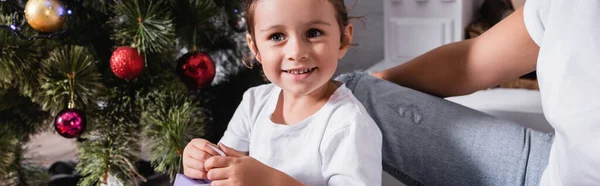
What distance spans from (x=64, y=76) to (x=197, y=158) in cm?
40

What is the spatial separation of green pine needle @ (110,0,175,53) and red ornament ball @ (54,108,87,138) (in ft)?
0.51

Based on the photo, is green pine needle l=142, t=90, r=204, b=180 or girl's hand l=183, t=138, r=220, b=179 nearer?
girl's hand l=183, t=138, r=220, b=179

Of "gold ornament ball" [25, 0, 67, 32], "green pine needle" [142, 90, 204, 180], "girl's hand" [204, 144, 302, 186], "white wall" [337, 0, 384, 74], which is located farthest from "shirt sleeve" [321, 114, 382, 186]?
"white wall" [337, 0, 384, 74]

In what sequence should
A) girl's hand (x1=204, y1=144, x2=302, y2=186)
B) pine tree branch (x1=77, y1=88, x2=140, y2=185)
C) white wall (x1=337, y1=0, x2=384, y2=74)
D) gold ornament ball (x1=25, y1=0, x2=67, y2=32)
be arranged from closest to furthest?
girl's hand (x1=204, y1=144, x2=302, y2=186) < gold ornament ball (x1=25, y1=0, x2=67, y2=32) < pine tree branch (x1=77, y1=88, x2=140, y2=185) < white wall (x1=337, y1=0, x2=384, y2=74)

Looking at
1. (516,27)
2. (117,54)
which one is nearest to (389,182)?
(516,27)

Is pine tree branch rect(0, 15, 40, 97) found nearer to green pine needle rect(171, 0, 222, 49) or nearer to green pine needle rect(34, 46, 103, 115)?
green pine needle rect(34, 46, 103, 115)

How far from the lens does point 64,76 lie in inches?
44.3

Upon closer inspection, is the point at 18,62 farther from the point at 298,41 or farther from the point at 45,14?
the point at 298,41

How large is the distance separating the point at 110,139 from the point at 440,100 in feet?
2.02

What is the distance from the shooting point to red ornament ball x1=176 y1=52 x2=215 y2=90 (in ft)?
4.04

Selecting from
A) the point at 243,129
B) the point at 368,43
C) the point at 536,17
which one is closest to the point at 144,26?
the point at 243,129

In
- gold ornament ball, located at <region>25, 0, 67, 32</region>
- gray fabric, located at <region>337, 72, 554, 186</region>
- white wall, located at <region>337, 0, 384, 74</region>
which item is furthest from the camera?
white wall, located at <region>337, 0, 384, 74</region>

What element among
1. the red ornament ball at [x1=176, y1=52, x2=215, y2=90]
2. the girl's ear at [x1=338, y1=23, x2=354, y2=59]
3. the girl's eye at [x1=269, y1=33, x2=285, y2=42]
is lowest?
the red ornament ball at [x1=176, y1=52, x2=215, y2=90]

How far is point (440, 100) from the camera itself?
100 centimetres
